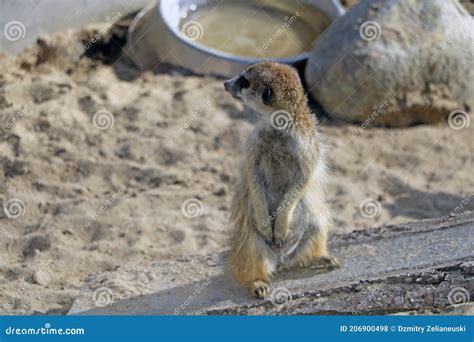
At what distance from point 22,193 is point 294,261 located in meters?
1.87

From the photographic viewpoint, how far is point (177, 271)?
13.8 feet

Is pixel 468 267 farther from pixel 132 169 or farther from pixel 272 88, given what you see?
pixel 132 169

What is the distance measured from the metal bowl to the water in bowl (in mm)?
63

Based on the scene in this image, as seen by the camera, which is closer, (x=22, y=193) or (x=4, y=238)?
(x=4, y=238)

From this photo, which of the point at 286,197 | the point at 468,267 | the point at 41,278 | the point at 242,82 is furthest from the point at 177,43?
the point at 468,267

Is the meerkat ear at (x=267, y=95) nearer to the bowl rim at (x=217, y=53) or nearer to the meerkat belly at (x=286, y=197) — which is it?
the meerkat belly at (x=286, y=197)

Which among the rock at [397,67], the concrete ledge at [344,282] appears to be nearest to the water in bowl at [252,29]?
the rock at [397,67]

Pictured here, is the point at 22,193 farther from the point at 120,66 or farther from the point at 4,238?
the point at 120,66

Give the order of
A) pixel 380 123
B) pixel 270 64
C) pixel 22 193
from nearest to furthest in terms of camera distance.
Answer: pixel 270 64, pixel 22 193, pixel 380 123

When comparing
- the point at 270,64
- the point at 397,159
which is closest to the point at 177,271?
the point at 270,64

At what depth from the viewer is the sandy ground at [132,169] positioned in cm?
473

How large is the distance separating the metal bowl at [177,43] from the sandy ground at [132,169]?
0.34 ft

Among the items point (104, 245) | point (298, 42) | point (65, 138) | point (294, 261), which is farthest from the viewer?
point (298, 42)

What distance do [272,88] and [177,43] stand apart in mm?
2594
